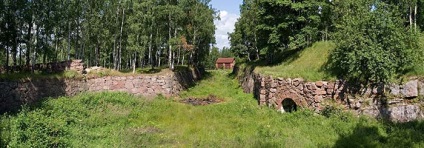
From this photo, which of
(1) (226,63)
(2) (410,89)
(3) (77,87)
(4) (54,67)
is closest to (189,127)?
(2) (410,89)

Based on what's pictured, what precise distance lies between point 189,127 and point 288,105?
7.35 meters

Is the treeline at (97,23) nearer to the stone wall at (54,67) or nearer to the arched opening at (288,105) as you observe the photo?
the stone wall at (54,67)

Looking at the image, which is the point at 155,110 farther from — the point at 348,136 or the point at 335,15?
the point at 335,15

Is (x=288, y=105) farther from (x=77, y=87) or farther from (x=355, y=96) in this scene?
(x=77, y=87)

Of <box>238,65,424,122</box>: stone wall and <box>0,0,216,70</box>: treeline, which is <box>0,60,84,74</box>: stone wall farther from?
<box>238,65,424,122</box>: stone wall

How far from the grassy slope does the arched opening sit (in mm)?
1773

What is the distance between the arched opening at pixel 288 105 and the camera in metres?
20.8

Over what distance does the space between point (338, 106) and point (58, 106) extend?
1689 centimetres

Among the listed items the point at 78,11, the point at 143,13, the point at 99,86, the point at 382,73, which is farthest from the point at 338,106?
the point at 78,11

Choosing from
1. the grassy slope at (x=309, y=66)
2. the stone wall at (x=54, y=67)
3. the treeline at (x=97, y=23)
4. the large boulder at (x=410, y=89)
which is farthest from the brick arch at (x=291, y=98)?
the treeline at (x=97, y=23)

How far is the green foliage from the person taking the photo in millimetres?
16328

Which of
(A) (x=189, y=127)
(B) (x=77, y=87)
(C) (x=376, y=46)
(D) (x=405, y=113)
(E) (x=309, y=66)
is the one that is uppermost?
(C) (x=376, y=46)

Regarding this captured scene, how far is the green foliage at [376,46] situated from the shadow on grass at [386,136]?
2698mm

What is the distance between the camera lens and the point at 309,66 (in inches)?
919
